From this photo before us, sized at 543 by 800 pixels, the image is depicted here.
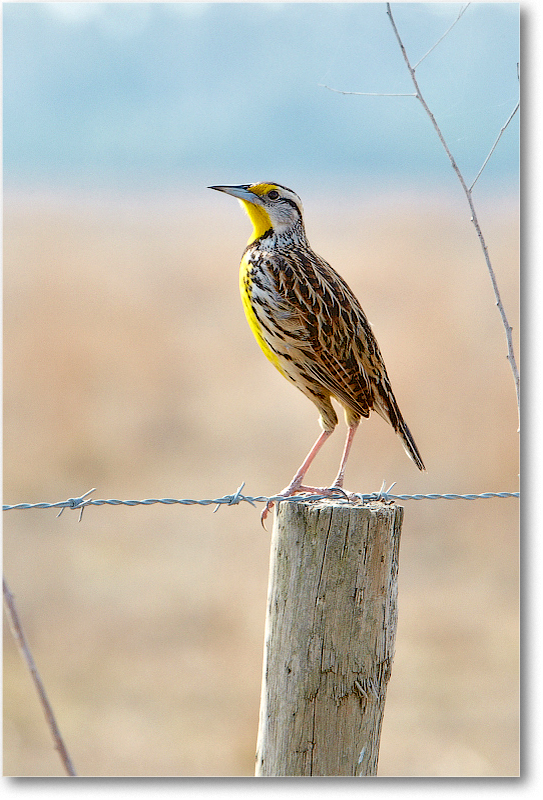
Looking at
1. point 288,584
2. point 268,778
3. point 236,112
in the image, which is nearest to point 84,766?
point 268,778

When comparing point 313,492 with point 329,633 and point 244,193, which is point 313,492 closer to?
point 329,633

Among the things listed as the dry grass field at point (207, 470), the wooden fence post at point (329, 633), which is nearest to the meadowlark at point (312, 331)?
the dry grass field at point (207, 470)

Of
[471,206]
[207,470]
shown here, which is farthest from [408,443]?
[207,470]

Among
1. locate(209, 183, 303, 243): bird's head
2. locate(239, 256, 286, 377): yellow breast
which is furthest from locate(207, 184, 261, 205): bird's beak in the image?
locate(239, 256, 286, 377): yellow breast

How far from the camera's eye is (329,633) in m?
1.90

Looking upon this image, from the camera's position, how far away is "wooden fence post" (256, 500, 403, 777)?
189 centimetres

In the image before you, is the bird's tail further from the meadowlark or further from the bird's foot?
the bird's foot

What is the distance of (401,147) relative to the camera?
10.3 feet

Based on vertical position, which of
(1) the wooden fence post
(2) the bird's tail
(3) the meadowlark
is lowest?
(1) the wooden fence post

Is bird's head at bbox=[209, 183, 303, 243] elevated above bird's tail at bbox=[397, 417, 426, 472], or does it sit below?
above

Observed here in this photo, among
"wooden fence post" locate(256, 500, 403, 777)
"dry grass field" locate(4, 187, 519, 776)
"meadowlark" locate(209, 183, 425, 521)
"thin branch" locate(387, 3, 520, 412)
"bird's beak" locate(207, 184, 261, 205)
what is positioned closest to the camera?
"wooden fence post" locate(256, 500, 403, 777)

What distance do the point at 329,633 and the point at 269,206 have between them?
1.45 metres

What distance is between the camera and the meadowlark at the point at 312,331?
8.43ft

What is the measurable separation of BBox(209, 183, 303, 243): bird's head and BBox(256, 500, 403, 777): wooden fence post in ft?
3.84
